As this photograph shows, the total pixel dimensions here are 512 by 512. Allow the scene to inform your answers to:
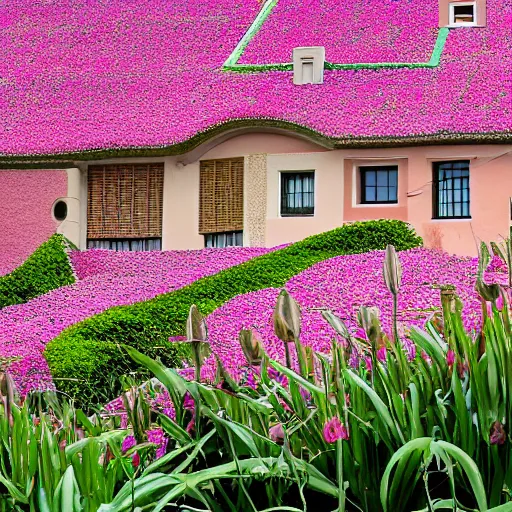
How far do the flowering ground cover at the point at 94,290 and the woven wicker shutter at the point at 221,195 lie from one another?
Result: 3.87ft

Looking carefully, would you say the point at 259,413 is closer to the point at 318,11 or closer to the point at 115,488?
the point at 115,488

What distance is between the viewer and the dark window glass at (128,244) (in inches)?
1021

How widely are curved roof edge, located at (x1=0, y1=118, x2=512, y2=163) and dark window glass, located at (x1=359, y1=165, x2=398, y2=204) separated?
0.82 metres

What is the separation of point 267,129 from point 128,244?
4299 millimetres

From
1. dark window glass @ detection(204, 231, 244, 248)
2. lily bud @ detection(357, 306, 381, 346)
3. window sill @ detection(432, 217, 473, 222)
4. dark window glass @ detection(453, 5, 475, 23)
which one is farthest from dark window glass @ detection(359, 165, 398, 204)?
lily bud @ detection(357, 306, 381, 346)

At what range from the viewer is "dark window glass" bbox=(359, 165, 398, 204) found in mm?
24422

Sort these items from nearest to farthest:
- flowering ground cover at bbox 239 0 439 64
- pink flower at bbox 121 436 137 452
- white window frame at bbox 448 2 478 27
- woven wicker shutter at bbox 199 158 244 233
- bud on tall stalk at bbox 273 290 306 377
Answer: bud on tall stalk at bbox 273 290 306 377 < pink flower at bbox 121 436 137 452 < woven wicker shutter at bbox 199 158 244 233 < flowering ground cover at bbox 239 0 439 64 < white window frame at bbox 448 2 478 27

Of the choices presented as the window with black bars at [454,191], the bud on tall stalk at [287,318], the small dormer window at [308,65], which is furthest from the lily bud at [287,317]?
the small dormer window at [308,65]

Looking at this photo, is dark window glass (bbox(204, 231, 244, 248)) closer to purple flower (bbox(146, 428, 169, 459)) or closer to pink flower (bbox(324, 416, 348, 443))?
purple flower (bbox(146, 428, 169, 459))

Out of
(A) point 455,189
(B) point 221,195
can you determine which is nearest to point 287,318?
(A) point 455,189

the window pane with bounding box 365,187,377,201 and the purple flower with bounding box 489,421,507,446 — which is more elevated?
the window pane with bounding box 365,187,377,201

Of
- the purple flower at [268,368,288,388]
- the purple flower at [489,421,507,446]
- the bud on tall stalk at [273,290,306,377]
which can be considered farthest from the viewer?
the purple flower at [268,368,288,388]

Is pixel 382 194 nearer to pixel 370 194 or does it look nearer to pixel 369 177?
pixel 370 194

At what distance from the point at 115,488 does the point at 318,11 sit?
26055 mm
